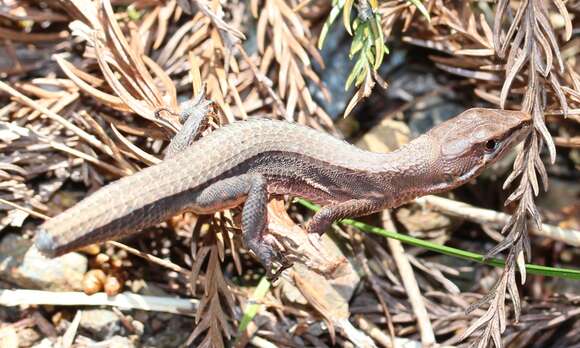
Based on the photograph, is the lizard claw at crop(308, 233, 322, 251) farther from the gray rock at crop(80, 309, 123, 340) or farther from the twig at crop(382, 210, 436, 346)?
the gray rock at crop(80, 309, 123, 340)

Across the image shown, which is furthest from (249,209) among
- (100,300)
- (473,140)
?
(473,140)

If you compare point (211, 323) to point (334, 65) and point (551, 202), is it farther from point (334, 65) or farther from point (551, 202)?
point (551, 202)

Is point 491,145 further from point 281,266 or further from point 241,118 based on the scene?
point 241,118

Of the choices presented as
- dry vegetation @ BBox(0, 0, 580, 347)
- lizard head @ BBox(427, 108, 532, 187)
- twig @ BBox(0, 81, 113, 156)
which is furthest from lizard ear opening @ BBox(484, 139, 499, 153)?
twig @ BBox(0, 81, 113, 156)

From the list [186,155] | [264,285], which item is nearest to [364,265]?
[264,285]

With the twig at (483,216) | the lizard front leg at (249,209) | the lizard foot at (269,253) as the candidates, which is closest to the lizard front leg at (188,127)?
the lizard front leg at (249,209)

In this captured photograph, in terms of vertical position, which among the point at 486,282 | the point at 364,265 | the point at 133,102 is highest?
the point at 133,102
